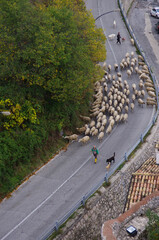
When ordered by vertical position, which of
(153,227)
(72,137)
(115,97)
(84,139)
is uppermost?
(115,97)

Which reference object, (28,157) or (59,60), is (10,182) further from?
(59,60)

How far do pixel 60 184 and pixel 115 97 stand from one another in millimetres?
12262

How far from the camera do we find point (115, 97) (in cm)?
3578

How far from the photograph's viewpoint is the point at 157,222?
56.1 ft

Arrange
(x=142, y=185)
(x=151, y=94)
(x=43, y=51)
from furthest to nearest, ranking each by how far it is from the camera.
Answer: (x=151, y=94), (x=43, y=51), (x=142, y=185)

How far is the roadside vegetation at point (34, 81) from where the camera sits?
27.6 metres

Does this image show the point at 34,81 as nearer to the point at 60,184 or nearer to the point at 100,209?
the point at 60,184

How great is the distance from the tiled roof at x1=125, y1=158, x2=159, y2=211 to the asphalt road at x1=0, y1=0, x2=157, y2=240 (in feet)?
11.2

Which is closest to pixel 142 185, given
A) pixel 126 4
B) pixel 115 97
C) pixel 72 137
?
pixel 72 137

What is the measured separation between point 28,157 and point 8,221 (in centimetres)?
590

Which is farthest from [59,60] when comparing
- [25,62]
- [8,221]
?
[8,221]

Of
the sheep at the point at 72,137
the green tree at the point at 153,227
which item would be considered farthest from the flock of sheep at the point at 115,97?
the green tree at the point at 153,227

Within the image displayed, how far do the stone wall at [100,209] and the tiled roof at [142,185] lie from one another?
1204mm

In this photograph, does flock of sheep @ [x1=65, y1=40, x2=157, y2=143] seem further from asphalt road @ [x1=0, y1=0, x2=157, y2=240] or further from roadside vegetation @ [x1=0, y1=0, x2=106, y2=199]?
roadside vegetation @ [x1=0, y1=0, x2=106, y2=199]
